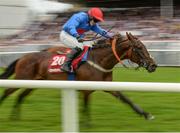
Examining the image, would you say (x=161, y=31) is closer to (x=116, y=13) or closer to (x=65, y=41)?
(x=116, y=13)

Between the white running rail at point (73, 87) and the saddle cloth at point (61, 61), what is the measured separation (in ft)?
12.5

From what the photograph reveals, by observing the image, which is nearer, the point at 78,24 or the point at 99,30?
the point at 78,24

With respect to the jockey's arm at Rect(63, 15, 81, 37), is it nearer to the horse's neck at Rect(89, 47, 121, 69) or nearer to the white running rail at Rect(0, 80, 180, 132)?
the horse's neck at Rect(89, 47, 121, 69)

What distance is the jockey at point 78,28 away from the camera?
7.49 meters

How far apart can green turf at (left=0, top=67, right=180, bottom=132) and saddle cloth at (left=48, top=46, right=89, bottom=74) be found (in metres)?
0.45

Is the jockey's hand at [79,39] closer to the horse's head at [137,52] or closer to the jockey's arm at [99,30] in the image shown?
the jockey's arm at [99,30]

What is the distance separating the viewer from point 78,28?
771cm

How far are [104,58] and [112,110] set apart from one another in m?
2.04

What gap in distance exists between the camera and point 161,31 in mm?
22625

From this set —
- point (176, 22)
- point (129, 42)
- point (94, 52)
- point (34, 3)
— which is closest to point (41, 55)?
point (94, 52)

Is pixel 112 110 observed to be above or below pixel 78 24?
below

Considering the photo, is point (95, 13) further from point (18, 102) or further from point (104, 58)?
point (18, 102)

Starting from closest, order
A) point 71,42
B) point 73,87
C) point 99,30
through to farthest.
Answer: point 73,87
point 71,42
point 99,30

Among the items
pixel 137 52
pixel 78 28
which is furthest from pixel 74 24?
pixel 137 52
